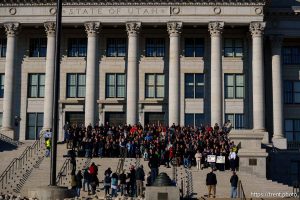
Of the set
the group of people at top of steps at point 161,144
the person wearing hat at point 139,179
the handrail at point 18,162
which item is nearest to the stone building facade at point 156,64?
the group of people at top of steps at point 161,144

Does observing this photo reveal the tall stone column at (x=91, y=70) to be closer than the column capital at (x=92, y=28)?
Yes

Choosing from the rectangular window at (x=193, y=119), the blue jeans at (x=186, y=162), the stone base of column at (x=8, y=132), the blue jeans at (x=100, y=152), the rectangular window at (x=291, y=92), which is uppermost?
the rectangular window at (x=291, y=92)

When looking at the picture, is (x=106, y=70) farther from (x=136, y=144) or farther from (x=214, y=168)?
(x=214, y=168)

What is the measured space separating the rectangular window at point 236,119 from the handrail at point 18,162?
1710cm

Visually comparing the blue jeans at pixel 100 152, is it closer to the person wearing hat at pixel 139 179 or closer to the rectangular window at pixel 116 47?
the person wearing hat at pixel 139 179

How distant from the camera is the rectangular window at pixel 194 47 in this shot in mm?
52750

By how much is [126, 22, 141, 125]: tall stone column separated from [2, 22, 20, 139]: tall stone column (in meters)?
9.78

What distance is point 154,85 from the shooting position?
52.2 m

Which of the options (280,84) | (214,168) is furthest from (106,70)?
(214,168)

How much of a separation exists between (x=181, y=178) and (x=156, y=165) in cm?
194

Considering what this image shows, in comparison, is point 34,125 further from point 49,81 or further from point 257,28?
point 257,28

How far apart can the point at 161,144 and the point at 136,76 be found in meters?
14.0

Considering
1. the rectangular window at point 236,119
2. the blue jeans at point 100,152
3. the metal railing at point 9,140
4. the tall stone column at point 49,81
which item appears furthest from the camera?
the rectangular window at point 236,119

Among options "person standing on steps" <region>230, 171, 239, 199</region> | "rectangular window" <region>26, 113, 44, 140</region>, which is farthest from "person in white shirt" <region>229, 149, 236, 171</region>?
"rectangular window" <region>26, 113, 44, 140</region>
